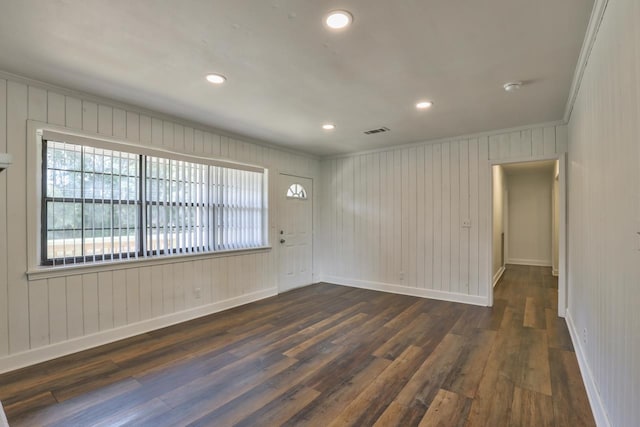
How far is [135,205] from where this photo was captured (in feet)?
11.4

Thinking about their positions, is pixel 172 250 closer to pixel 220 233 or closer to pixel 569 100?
pixel 220 233

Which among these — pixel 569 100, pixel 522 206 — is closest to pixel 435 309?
pixel 569 100

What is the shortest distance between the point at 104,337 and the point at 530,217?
9.32 meters

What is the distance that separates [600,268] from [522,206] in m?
7.25

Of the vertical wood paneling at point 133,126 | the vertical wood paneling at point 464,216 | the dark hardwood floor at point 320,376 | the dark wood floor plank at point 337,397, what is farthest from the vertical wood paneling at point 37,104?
the vertical wood paneling at point 464,216

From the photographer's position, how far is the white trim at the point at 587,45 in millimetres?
1746

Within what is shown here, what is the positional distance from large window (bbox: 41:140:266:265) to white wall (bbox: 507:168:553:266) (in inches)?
287

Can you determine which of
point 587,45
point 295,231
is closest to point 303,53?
point 587,45

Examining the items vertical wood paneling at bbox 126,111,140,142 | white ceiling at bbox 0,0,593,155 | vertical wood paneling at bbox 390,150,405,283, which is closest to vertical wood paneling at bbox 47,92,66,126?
white ceiling at bbox 0,0,593,155

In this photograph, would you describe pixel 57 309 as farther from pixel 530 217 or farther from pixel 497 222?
pixel 530 217

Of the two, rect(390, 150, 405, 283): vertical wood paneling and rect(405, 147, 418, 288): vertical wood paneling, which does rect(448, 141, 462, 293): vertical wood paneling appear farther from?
rect(390, 150, 405, 283): vertical wood paneling

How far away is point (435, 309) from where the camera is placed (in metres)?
4.29

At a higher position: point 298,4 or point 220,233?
point 298,4

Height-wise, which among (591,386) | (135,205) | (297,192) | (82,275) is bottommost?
(591,386)
